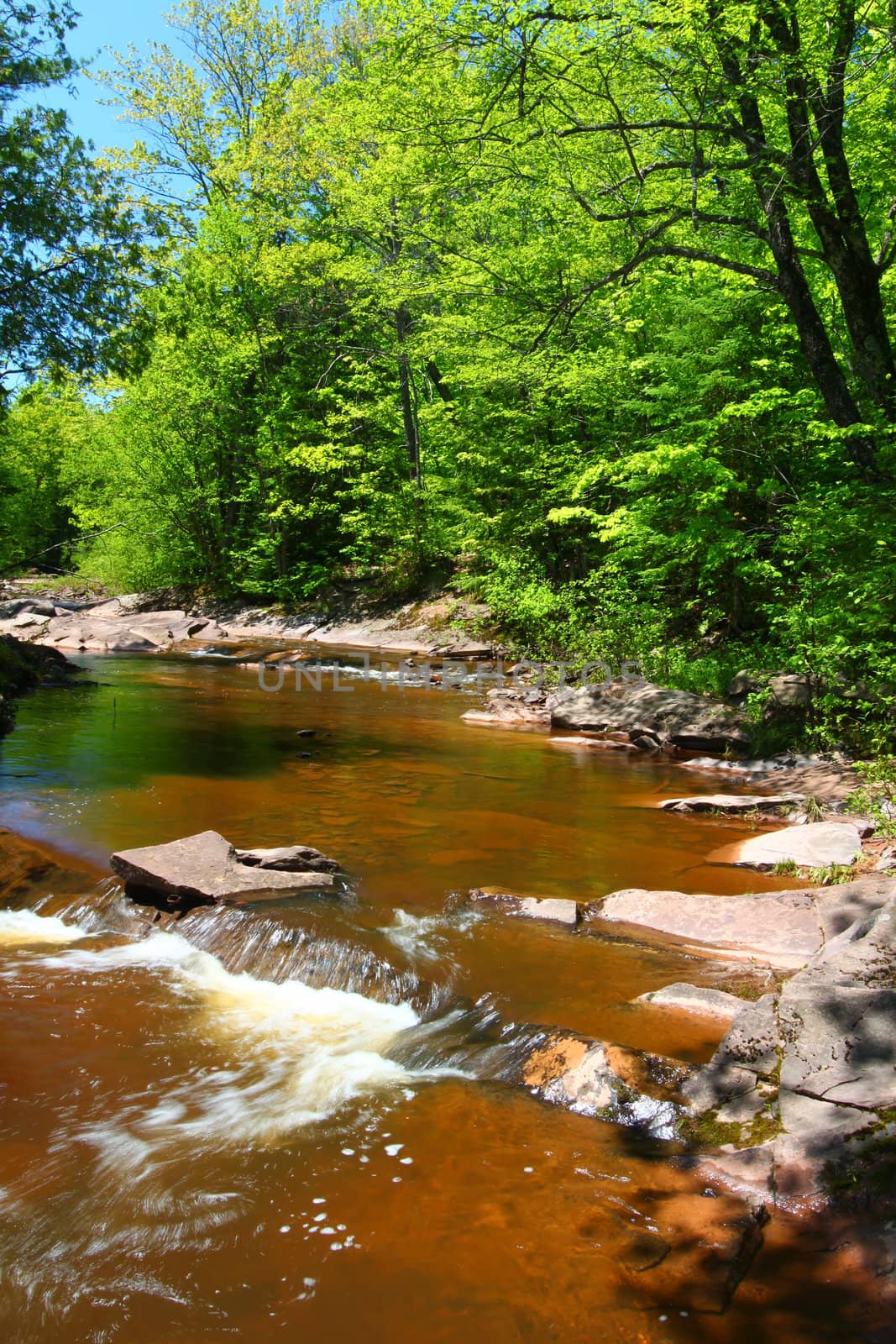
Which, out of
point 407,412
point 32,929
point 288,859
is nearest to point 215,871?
point 288,859

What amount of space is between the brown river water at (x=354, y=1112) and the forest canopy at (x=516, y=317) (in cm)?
442

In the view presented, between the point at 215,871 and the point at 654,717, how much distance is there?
7.53 metres

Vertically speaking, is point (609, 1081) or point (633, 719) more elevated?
point (633, 719)

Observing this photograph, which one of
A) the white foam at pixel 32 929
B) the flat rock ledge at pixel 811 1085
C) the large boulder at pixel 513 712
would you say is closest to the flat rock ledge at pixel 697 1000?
the flat rock ledge at pixel 811 1085

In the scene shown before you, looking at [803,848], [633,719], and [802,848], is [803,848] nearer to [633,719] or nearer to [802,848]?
[802,848]

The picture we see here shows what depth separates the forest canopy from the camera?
9.09 metres

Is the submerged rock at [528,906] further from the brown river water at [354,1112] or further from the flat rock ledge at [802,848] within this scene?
the flat rock ledge at [802,848]

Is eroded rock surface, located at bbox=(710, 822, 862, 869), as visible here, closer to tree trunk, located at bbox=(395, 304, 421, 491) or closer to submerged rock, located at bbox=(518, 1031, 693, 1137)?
submerged rock, located at bbox=(518, 1031, 693, 1137)

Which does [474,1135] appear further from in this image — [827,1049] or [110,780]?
[110,780]

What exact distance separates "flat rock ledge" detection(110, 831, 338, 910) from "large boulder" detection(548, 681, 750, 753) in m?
6.33

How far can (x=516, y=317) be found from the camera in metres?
15.3

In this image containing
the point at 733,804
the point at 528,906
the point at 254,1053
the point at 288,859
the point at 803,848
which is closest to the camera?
the point at 254,1053

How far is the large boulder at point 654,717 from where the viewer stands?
11.2 meters

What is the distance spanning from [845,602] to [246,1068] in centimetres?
781
